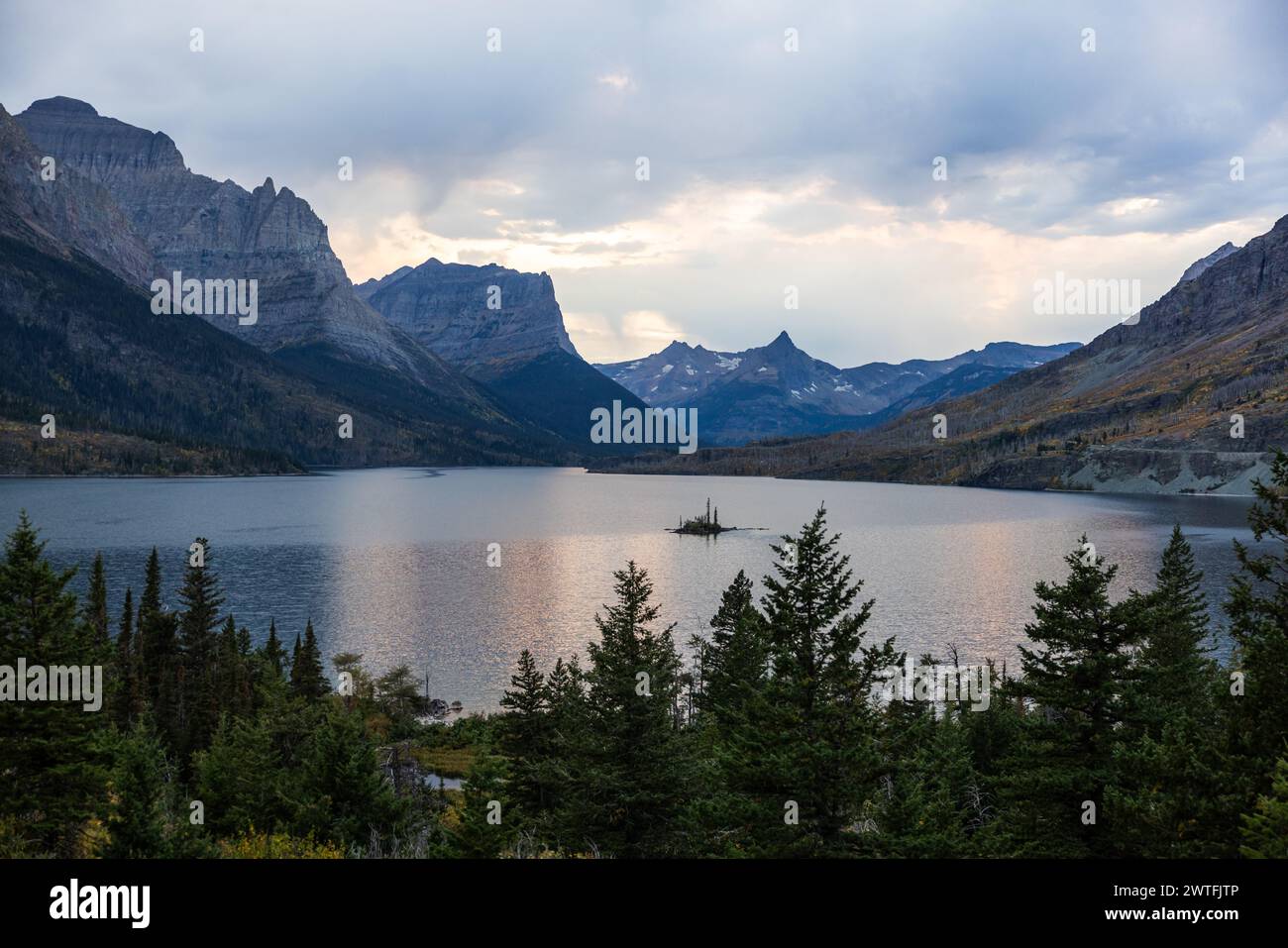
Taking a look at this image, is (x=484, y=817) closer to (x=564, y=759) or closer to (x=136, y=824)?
(x=564, y=759)

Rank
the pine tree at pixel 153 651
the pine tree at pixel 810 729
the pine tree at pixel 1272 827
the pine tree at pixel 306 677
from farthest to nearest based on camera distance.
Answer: the pine tree at pixel 153 651, the pine tree at pixel 306 677, the pine tree at pixel 810 729, the pine tree at pixel 1272 827

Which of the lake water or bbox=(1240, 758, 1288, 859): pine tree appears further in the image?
the lake water

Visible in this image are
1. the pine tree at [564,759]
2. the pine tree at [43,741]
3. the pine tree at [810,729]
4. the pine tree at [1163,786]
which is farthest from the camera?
the pine tree at [564,759]

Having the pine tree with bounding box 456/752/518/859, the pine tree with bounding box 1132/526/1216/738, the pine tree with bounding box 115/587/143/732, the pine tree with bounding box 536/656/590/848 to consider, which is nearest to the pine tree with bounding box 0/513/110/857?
the pine tree with bounding box 456/752/518/859

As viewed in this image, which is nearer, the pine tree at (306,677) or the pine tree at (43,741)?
the pine tree at (43,741)

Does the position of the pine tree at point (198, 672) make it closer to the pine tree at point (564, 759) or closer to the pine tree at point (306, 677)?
the pine tree at point (306, 677)

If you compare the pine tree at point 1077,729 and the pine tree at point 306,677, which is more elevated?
the pine tree at point 1077,729

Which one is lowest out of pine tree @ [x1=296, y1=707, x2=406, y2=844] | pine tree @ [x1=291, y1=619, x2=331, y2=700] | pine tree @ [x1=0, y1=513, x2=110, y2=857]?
pine tree @ [x1=291, y1=619, x2=331, y2=700]

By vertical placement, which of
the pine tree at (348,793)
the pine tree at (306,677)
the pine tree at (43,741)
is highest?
the pine tree at (43,741)

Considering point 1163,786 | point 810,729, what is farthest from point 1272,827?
point 810,729

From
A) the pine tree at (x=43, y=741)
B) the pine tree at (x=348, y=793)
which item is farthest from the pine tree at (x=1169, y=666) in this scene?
the pine tree at (x=43, y=741)

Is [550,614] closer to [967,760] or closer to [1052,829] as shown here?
[967,760]

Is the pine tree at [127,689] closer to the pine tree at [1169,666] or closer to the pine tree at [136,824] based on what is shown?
the pine tree at [136,824]

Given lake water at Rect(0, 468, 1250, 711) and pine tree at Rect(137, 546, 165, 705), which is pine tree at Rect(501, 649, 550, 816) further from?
pine tree at Rect(137, 546, 165, 705)
